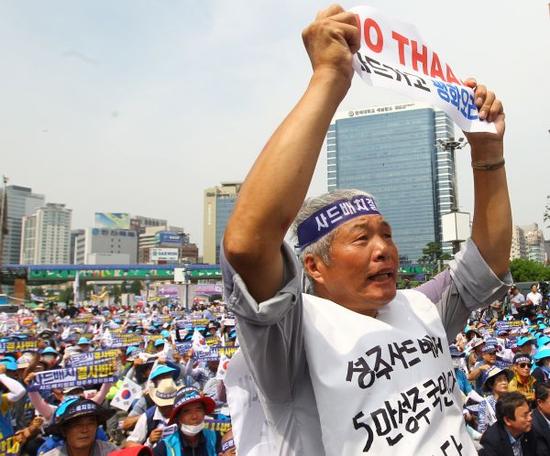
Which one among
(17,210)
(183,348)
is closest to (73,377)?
(183,348)

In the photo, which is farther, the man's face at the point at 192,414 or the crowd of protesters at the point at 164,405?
the man's face at the point at 192,414

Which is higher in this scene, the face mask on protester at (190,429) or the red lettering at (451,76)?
the red lettering at (451,76)

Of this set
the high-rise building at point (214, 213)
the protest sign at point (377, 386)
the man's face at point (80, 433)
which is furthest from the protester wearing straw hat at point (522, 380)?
the high-rise building at point (214, 213)

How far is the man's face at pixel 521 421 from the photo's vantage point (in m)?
4.45

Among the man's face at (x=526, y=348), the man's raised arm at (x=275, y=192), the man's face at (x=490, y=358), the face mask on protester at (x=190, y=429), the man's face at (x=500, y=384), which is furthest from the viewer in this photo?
the man's face at (x=526, y=348)

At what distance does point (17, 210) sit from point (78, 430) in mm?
201782

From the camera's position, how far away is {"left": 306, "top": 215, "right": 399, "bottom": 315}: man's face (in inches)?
61.2

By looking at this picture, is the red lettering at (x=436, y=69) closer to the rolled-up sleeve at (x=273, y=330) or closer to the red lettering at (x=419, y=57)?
the red lettering at (x=419, y=57)

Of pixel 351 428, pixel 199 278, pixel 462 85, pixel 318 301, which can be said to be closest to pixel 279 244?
pixel 318 301

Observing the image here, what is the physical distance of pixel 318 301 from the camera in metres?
1.54

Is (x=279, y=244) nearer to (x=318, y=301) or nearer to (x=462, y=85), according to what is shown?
(x=318, y=301)

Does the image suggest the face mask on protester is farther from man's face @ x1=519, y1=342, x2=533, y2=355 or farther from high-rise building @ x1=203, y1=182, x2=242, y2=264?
high-rise building @ x1=203, y1=182, x2=242, y2=264

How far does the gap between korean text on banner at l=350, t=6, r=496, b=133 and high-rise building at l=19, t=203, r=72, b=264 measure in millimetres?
187378

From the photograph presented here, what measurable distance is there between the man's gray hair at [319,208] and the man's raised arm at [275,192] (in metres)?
0.40
